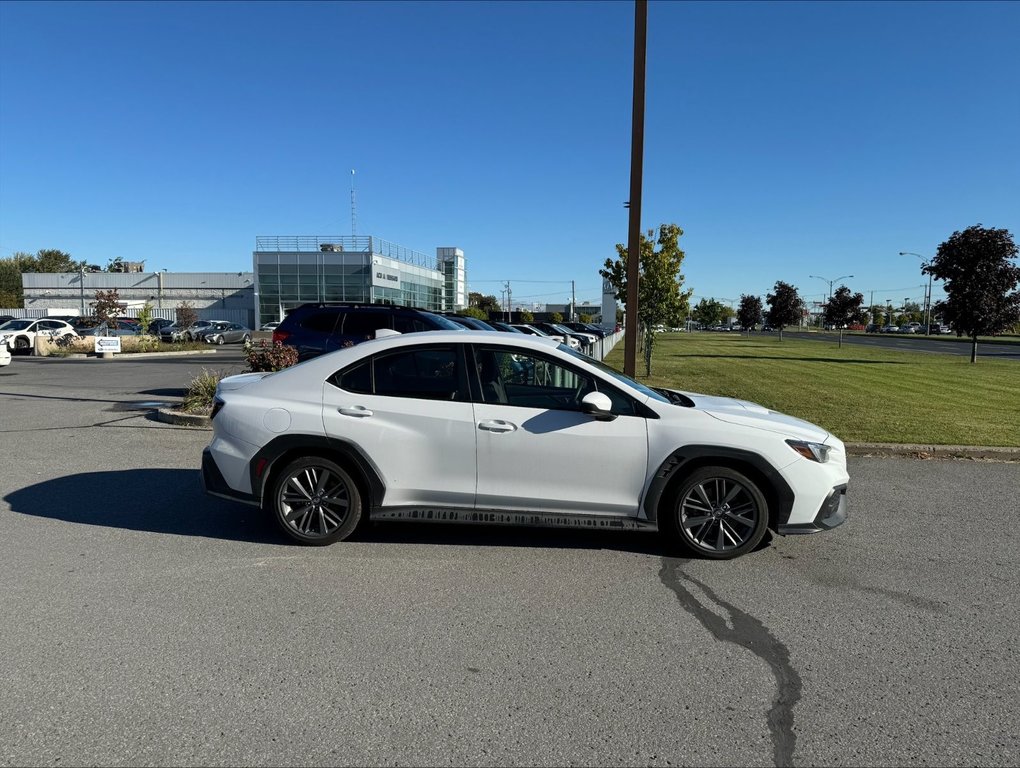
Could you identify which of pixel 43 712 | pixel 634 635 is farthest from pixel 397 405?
pixel 43 712

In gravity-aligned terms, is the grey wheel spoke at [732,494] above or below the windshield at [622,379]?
A: below

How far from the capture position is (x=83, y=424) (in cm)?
1043

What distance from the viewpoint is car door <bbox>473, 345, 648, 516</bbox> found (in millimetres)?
4859

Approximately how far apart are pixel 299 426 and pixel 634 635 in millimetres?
2743

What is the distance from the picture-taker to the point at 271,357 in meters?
11.0

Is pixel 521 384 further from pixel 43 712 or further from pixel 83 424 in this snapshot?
pixel 83 424

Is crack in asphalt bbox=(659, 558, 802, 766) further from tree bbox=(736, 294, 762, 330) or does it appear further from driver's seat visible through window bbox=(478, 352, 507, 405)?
tree bbox=(736, 294, 762, 330)

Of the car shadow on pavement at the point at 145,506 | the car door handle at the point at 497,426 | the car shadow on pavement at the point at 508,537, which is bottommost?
the car shadow on pavement at the point at 508,537

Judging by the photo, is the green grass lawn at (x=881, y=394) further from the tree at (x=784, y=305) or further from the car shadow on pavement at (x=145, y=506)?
the tree at (x=784, y=305)

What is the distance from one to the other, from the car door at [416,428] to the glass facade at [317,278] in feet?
182

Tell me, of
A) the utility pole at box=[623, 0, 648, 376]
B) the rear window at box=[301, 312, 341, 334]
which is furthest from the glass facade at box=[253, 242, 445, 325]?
the utility pole at box=[623, 0, 648, 376]

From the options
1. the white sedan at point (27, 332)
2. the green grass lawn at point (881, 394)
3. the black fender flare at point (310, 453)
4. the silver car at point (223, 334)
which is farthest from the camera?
the silver car at point (223, 334)

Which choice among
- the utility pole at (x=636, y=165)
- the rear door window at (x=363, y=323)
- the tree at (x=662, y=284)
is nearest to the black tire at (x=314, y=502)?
the utility pole at (x=636, y=165)

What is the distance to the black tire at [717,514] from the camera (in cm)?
488
